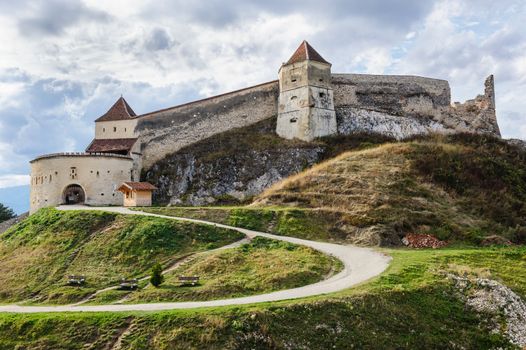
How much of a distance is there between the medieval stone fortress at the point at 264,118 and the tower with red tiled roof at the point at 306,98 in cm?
8

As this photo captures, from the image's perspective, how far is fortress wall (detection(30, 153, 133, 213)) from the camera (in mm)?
39562

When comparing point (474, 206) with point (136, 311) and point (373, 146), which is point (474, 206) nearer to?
point (373, 146)

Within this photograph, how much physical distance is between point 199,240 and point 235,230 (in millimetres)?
2275

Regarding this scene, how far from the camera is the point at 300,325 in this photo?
16281mm

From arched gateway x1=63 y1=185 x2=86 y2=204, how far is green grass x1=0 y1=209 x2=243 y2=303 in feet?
25.2

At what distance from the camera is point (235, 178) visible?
136ft

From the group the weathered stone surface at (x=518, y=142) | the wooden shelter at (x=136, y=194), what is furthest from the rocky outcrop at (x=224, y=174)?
the weathered stone surface at (x=518, y=142)

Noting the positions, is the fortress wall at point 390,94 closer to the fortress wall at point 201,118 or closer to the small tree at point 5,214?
the fortress wall at point 201,118

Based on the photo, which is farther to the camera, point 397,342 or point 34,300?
point 34,300

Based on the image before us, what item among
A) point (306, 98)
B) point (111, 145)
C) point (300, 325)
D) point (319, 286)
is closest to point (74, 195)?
point (111, 145)

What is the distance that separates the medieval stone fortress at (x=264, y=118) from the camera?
40.1m

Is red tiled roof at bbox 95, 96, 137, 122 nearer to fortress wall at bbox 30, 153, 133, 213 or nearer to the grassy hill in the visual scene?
fortress wall at bbox 30, 153, 133, 213

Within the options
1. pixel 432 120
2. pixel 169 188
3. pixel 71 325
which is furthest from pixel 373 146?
pixel 71 325

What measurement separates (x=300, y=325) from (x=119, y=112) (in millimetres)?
34873
